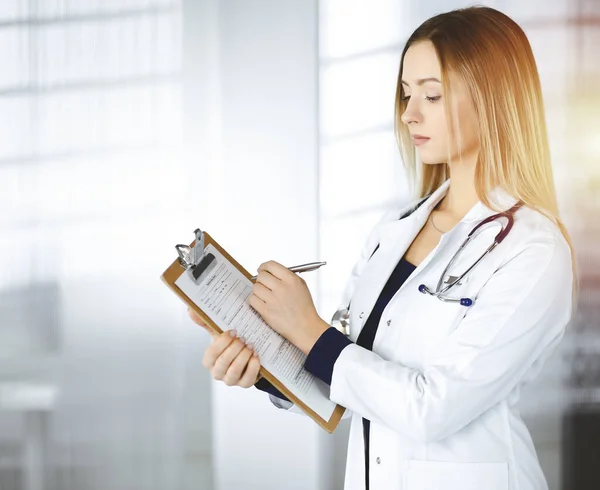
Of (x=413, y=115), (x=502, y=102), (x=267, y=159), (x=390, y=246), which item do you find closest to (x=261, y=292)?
(x=390, y=246)

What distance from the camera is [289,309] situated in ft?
4.22

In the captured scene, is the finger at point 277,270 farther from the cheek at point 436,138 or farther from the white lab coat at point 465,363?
the cheek at point 436,138

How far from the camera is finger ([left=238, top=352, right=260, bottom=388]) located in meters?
1.22

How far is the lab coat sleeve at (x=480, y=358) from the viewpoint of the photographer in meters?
1.17

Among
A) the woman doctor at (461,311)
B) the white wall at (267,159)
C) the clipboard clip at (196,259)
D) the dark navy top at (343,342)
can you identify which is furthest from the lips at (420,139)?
the white wall at (267,159)

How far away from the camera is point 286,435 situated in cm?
261

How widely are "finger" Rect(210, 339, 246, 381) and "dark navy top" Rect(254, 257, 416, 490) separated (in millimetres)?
140

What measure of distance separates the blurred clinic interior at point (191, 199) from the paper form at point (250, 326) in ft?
4.10

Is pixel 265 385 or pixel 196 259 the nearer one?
pixel 196 259

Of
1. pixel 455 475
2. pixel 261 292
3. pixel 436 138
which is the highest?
pixel 436 138

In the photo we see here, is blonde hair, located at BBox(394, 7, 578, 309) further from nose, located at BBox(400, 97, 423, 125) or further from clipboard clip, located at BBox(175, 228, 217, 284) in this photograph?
clipboard clip, located at BBox(175, 228, 217, 284)

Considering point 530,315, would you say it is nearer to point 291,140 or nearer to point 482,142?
point 482,142

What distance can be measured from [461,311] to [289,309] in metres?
0.31

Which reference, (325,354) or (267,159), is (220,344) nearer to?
(325,354)
